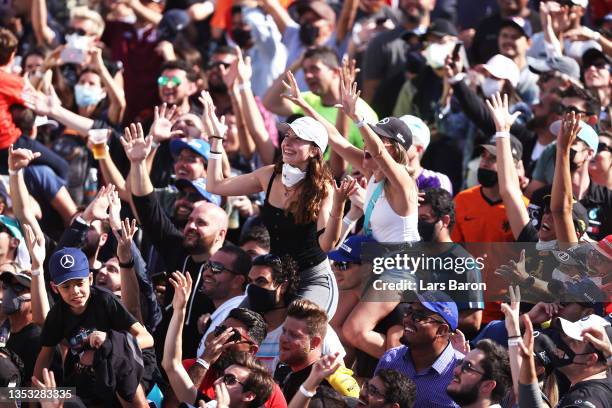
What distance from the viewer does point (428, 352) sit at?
798cm

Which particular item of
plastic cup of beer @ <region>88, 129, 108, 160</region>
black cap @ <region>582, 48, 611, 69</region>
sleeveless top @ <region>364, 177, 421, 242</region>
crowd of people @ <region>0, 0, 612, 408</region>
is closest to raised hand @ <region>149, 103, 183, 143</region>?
crowd of people @ <region>0, 0, 612, 408</region>

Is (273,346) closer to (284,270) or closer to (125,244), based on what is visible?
(284,270)

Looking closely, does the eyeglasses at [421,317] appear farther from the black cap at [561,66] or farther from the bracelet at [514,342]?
the black cap at [561,66]

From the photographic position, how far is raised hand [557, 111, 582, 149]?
8.45 meters

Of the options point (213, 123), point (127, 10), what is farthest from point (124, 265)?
point (127, 10)

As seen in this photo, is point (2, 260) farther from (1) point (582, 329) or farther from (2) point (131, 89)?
(1) point (582, 329)

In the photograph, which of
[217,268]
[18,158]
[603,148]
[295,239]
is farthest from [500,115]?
[18,158]

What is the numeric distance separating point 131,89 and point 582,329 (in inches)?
246

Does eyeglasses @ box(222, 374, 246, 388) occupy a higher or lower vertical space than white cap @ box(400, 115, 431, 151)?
higher

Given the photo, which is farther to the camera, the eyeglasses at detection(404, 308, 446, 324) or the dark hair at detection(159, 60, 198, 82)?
the dark hair at detection(159, 60, 198, 82)

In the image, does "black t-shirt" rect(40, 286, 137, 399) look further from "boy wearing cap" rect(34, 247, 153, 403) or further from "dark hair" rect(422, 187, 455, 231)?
"dark hair" rect(422, 187, 455, 231)

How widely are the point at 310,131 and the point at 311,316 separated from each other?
1163 millimetres

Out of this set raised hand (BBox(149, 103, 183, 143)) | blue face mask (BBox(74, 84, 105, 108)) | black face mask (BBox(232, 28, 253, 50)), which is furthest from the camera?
black face mask (BBox(232, 28, 253, 50))

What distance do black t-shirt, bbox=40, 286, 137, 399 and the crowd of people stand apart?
14 mm
